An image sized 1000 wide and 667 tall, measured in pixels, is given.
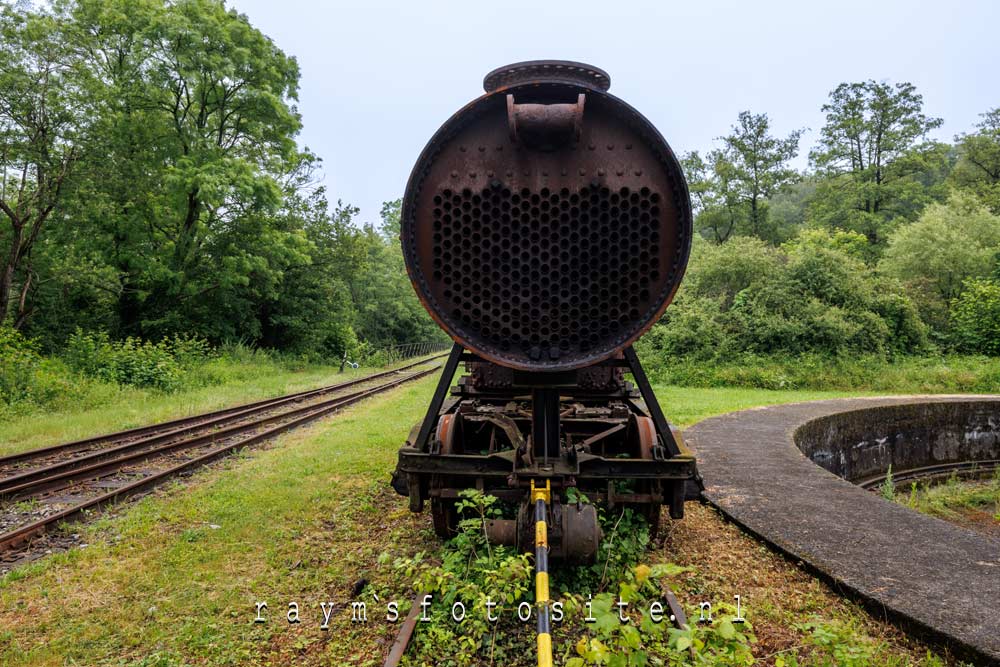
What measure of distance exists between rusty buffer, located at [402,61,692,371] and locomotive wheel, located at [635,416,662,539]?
1343 mm

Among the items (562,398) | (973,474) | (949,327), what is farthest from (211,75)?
(949,327)

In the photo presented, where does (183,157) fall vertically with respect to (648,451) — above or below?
above

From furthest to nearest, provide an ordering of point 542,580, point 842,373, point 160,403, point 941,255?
1. point 941,255
2. point 842,373
3. point 160,403
4. point 542,580

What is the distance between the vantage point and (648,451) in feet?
14.5

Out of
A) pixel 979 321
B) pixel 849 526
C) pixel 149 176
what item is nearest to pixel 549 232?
pixel 849 526

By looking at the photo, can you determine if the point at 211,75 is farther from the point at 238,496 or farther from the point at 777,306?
the point at 777,306

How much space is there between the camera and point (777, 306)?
20.3 m

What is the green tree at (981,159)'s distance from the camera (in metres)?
36.0

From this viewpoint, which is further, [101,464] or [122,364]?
[122,364]

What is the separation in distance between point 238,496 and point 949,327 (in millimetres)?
25393

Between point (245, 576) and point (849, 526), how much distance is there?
5.57 m

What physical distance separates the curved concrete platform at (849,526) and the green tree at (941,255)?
1531 centimetres

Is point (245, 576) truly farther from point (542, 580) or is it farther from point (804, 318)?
point (804, 318)

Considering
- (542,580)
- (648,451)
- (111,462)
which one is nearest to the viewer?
(542,580)
